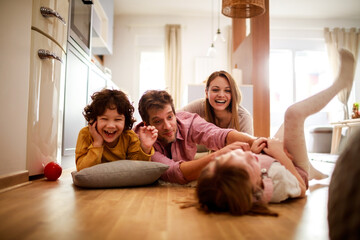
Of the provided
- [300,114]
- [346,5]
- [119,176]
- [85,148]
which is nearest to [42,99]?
[85,148]

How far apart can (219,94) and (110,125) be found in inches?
39.1

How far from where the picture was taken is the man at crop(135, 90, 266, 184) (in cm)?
147

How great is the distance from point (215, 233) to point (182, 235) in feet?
0.30

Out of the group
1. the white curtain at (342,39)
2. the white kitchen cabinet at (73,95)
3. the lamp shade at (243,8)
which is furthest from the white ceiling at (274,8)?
the white kitchen cabinet at (73,95)

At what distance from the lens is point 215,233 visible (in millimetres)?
781

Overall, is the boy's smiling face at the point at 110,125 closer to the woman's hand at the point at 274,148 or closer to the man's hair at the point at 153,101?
the man's hair at the point at 153,101

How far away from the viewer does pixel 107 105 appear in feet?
5.37

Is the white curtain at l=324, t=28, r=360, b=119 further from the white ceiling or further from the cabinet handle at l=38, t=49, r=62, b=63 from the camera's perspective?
the cabinet handle at l=38, t=49, r=62, b=63

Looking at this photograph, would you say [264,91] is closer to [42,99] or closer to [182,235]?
[42,99]

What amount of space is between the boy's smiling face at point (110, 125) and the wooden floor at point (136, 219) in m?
0.39

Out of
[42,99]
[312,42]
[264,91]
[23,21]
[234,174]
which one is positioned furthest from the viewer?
[312,42]

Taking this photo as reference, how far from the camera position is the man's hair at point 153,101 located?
5.44 ft

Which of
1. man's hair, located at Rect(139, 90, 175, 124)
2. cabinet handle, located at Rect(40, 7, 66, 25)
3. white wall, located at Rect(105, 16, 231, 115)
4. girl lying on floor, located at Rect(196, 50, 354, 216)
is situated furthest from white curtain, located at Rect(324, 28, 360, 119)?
cabinet handle, located at Rect(40, 7, 66, 25)

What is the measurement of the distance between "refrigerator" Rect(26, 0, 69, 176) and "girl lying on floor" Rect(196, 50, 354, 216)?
3.89 ft
